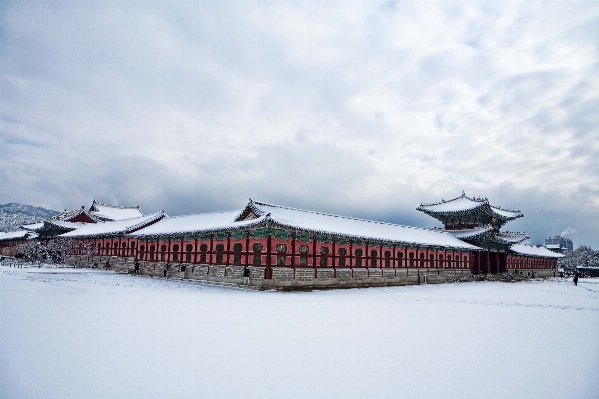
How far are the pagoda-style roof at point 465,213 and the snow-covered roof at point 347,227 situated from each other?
7.40 meters

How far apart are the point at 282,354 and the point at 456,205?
55.2 metres

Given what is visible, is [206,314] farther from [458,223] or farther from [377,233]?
[458,223]

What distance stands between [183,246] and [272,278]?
14.0 m

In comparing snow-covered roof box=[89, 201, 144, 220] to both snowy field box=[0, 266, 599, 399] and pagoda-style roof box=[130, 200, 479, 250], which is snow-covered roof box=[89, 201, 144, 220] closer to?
pagoda-style roof box=[130, 200, 479, 250]

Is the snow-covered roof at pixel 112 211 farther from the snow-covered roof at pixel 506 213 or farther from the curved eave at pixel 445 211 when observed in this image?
the snow-covered roof at pixel 506 213

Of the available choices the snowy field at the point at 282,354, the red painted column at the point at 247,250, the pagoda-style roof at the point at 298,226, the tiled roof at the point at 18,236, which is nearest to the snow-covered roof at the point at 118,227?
the pagoda-style roof at the point at 298,226

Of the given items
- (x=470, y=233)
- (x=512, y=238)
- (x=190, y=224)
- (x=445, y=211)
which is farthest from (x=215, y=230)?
(x=512, y=238)

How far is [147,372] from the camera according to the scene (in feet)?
24.6

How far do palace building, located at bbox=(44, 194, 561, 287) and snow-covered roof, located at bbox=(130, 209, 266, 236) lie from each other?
18 cm

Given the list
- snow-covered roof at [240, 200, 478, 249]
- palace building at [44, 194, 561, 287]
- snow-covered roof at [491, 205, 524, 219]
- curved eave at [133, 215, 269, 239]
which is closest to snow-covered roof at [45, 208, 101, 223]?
palace building at [44, 194, 561, 287]

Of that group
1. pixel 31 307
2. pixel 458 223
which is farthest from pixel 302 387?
pixel 458 223

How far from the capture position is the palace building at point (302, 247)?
2850cm

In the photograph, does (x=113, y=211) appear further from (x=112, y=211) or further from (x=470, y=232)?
(x=470, y=232)

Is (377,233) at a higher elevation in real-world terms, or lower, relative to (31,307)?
higher
